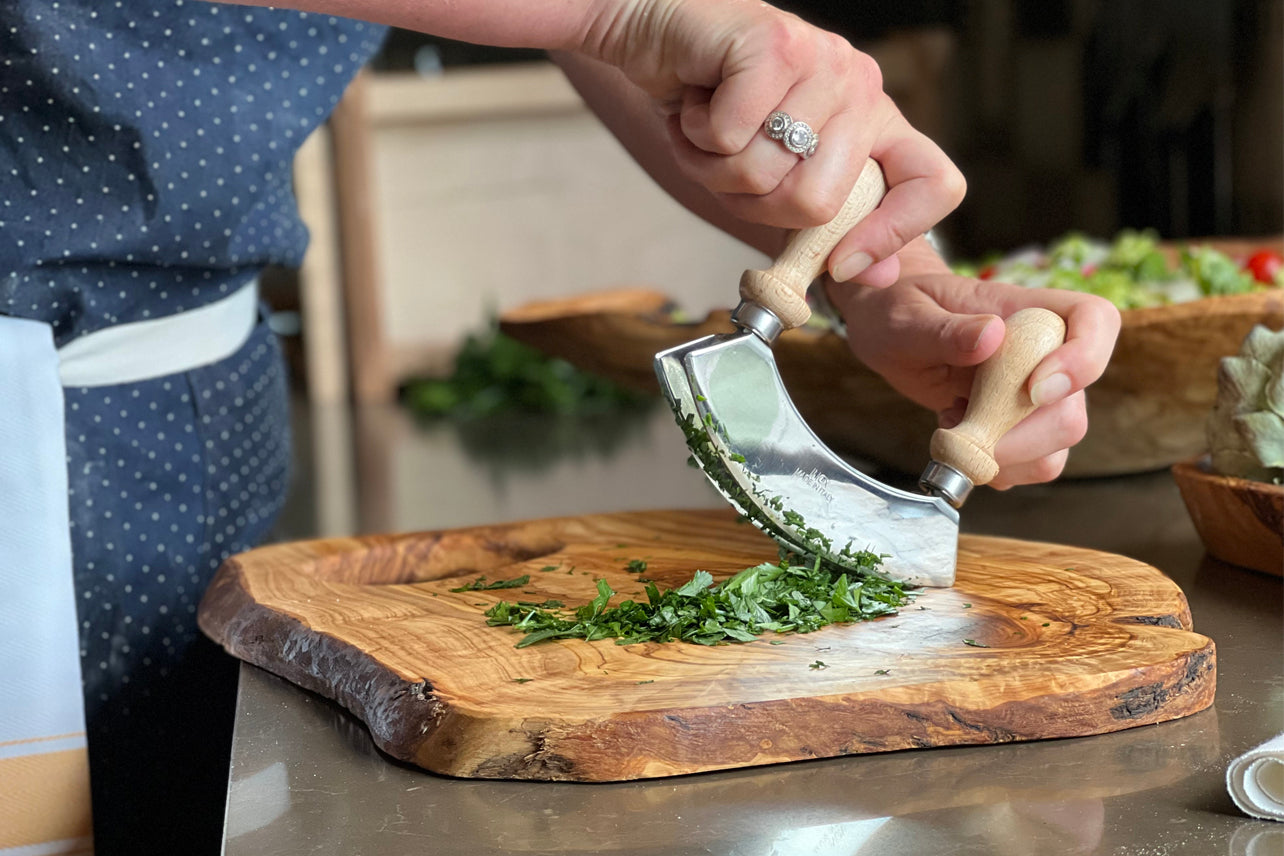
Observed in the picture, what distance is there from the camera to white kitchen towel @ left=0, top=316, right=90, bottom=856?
77 cm

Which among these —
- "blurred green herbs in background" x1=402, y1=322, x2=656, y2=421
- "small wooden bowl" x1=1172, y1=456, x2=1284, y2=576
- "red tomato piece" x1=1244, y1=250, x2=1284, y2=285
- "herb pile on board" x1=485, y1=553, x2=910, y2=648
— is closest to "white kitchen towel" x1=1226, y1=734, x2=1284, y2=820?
"herb pile on board" x1=485, y1=553, x2=910, y2=648

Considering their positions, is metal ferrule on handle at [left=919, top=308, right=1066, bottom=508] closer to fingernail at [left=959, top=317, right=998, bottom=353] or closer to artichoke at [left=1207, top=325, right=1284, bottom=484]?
fingernail at [left=959, top=317, right=998, bottom=353]

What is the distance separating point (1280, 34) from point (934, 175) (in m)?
1.89

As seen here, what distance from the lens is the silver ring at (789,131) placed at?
629mm

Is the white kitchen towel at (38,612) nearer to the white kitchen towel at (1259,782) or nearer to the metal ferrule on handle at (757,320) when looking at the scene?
the metal ferrule on handle at (757,320)

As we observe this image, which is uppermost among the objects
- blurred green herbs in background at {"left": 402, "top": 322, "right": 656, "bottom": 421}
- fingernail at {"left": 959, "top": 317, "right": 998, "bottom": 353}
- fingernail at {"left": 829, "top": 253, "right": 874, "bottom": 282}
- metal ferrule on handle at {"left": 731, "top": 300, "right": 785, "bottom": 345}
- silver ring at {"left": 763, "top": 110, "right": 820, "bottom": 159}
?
silver ring at {"left": 763, "top": 110, "right": 820, "bottom": 159}

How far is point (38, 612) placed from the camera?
2.57 feet

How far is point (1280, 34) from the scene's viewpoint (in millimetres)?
2232

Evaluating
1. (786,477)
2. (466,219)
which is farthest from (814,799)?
(466,219)

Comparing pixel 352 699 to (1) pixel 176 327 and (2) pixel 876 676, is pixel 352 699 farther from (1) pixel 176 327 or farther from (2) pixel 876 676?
(1) pixel 176 327

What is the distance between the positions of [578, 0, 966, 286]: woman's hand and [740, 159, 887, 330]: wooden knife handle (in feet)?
0.04

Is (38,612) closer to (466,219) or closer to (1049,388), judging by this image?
(1049,388)

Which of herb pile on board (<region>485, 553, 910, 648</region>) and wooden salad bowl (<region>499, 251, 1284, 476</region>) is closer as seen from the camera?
herb pile on board (<region>485, 553, 910, 648</region>)

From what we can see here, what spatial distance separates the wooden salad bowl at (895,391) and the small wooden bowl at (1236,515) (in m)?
0.19
